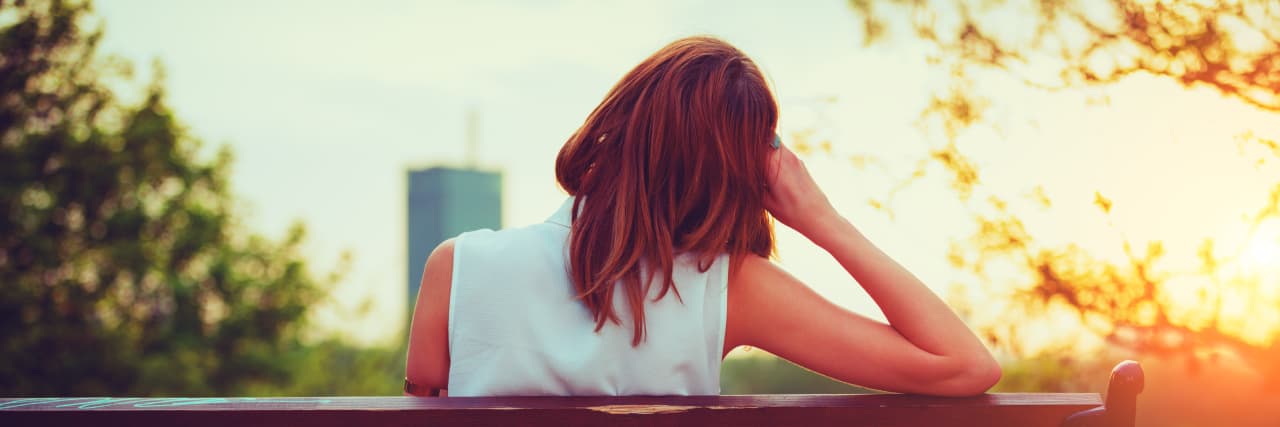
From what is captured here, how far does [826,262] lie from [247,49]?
26.0 meters

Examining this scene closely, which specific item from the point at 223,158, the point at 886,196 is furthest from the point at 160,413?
the point at 223,158

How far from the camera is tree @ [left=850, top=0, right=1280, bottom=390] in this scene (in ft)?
12.1

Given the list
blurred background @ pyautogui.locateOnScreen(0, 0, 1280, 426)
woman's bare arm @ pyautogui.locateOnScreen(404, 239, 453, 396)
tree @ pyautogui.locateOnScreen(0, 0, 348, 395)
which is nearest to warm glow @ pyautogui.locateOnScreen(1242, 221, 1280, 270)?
blurred background @ pyautogui.locateOnScreen(0, 0, 1280, 426)

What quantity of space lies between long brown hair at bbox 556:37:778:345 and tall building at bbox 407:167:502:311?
33655mm

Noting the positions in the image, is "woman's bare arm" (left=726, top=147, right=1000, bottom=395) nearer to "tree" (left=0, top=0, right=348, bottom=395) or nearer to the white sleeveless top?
the white sleeveless top

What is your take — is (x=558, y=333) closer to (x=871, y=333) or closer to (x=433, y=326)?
(x=433, y=326)

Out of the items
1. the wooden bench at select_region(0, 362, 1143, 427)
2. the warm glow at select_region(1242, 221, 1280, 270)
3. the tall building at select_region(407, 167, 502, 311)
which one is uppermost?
the tall building at select_region(407, 167, 502, 311)

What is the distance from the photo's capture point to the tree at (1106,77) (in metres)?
3.69

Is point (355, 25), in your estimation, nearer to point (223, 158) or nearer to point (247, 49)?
point (247, 49)

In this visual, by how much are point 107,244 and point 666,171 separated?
50.2ft

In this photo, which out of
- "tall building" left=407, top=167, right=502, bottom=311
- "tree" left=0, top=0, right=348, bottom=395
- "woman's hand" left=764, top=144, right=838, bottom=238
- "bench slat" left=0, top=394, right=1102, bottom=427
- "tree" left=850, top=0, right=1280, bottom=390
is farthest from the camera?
"tall building" left=407, top=167, right=502, bottom=311

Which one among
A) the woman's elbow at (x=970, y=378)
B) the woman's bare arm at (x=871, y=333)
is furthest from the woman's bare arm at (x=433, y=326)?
the woman's elbow at (x=970, y=378)

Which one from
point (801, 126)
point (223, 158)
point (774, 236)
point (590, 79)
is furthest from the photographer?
point (590, 79)

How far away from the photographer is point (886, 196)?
2.43 metres
